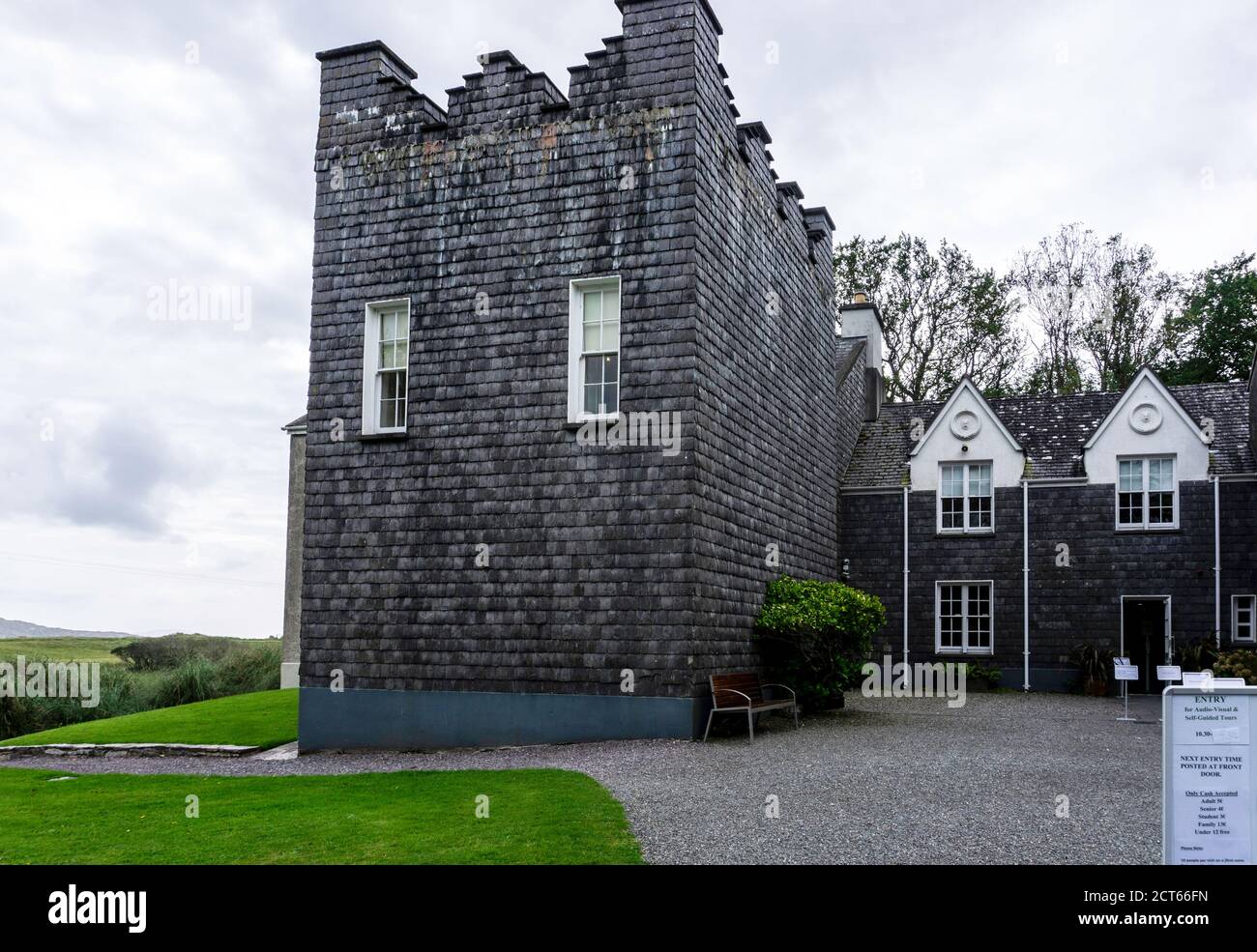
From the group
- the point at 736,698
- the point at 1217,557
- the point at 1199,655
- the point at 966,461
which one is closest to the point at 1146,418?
the point at 1217,557

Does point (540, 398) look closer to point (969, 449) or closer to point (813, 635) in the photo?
point (813, 635)

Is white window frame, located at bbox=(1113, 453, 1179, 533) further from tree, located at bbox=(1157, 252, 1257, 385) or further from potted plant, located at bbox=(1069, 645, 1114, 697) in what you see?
tree, located at bbox=(1157, 252, 1257, 385)

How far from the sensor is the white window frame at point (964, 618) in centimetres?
2362

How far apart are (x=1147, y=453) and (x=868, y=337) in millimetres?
7594

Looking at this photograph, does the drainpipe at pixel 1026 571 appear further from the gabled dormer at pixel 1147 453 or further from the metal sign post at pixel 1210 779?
the metal sign post at pixel 1210 779

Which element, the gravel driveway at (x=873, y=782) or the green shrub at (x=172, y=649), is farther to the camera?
the green shrub at (x=172, y=649)

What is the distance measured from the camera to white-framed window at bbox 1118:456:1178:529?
899 inches

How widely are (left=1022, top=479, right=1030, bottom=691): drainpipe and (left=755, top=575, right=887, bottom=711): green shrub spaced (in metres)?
8.30

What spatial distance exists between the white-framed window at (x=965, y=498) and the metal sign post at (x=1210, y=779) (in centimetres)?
1874

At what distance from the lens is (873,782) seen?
10461mm
